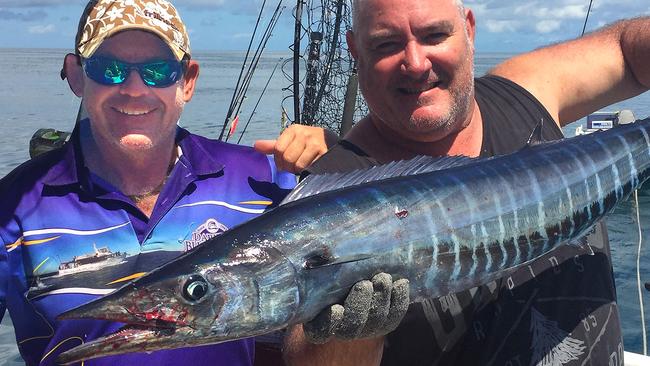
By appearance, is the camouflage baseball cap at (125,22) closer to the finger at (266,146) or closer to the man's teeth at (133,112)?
the man's teeth at (133,112)

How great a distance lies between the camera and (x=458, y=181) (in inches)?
98.3

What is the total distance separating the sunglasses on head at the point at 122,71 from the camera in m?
3.07

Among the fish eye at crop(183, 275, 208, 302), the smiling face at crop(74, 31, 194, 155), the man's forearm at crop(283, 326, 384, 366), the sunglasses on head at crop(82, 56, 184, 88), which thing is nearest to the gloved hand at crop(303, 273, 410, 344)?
the man's forearm at crop(283, 326, 384, 366)

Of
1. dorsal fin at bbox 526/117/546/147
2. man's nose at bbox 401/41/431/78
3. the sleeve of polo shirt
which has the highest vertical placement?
man's nose at bbox 401/41/431/78

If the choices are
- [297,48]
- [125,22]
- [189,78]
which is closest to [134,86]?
[125,22]

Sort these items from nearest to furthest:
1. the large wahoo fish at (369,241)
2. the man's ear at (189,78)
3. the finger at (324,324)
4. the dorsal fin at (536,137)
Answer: the large wahoo fish at (369,241) → the finger at (324,324) → the dorsal fin at (536,137) → the man's ear at (189,78)

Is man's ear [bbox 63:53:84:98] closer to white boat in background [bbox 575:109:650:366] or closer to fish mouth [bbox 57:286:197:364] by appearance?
fish mouth [bbox 57:286:197:364]

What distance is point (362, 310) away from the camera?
2178mm

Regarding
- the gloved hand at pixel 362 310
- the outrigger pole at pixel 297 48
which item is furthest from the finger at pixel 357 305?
the outrigger pole at pixel 297 48

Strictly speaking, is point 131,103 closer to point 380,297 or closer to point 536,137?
point 380,297

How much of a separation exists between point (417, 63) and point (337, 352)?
1265 millimetres

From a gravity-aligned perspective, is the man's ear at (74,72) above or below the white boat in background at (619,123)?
above

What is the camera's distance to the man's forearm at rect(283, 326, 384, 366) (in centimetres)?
253

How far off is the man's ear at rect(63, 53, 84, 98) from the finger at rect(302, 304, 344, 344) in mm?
1804
